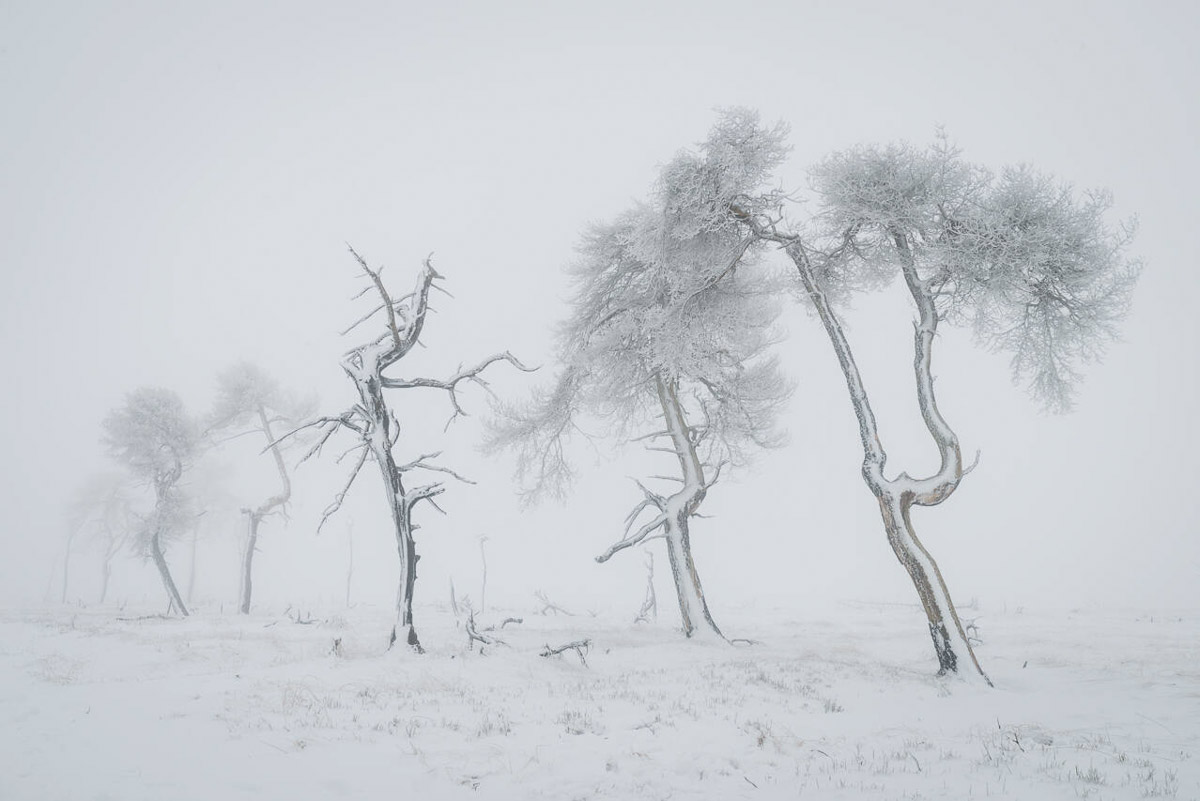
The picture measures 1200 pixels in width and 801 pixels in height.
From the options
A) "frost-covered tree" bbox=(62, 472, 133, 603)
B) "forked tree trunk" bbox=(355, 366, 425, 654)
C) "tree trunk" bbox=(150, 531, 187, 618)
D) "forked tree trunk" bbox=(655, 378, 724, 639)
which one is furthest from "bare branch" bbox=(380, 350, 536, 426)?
"frost-covered tree" bbox=(62, 472, 133, 603)

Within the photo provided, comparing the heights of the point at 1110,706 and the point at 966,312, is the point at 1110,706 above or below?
below


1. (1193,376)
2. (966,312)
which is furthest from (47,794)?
(1193,376)

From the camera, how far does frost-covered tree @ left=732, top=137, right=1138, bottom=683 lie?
8828 mm

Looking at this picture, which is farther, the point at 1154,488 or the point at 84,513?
the point at 1154,488

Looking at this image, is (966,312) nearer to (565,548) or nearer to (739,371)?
(739,371)

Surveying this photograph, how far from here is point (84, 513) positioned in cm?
3728

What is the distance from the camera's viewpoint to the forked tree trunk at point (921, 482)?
8305mm

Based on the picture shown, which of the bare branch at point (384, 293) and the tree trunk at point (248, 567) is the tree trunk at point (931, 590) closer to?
the bare branch at point (384, 293)

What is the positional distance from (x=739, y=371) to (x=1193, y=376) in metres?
103

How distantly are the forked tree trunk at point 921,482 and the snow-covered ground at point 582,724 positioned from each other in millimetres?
615

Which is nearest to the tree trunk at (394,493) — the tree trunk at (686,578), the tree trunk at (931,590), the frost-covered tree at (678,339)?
the frost-covered tree at (678,339)

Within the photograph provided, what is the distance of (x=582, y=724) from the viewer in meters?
5.58

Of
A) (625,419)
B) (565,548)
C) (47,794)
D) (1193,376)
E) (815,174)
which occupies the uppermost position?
(1193,376)

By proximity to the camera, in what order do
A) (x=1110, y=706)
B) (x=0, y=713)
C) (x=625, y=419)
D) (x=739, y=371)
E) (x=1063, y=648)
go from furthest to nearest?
(x=625, y=419)
(x=739, y=371)
(x=1063, y=648)
(x=1110, y=706)
(x=0, y=713)
